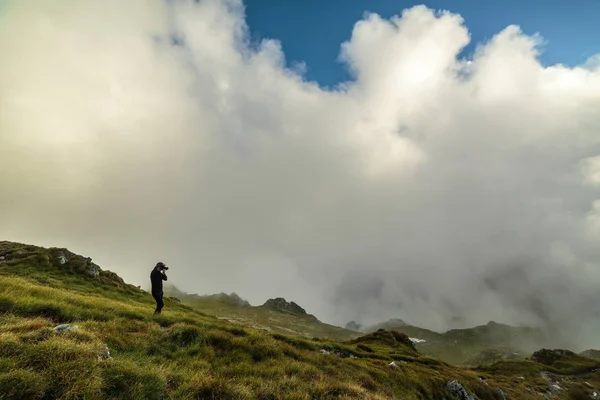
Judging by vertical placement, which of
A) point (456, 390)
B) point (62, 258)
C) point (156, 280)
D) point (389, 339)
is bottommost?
point (456, 390)

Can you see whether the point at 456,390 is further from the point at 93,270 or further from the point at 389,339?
the point at 93,270

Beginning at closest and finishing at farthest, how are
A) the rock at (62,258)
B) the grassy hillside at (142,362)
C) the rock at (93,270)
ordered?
the grassy hillside at (142,362)
the rock at (62,258)
the rock at (93,270)

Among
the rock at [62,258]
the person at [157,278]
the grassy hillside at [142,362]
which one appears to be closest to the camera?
the grassy hillside at [142,362]

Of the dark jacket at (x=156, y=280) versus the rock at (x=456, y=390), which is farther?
the rock at (x=456, y=390)

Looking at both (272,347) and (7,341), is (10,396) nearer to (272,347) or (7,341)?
(7,341)

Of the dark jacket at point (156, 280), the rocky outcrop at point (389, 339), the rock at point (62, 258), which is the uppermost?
the rock at point (62, 258)

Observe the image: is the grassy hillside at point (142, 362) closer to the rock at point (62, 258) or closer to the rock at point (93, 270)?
the rock at point (93, 270)

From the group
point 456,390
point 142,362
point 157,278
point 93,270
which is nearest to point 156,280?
point 157,278

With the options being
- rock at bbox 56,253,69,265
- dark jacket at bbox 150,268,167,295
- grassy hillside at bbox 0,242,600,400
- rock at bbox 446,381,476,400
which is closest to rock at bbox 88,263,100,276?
rock at bbox 56,253,69,265

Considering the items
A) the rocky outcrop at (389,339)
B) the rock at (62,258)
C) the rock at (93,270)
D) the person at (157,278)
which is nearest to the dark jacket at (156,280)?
A: the person at (157,278)

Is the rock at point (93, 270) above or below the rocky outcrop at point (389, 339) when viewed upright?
above

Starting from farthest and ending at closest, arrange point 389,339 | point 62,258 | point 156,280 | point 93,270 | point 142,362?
point 389,339 < point 93,270 < point 62,258 < point 156,280 < point 142,362

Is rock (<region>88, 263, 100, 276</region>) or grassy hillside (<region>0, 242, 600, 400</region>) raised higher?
rock (<region>88, 263, 100, 276</region>)

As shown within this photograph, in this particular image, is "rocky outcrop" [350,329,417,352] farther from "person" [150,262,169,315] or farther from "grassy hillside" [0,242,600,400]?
"person" [150,262,169,315]
